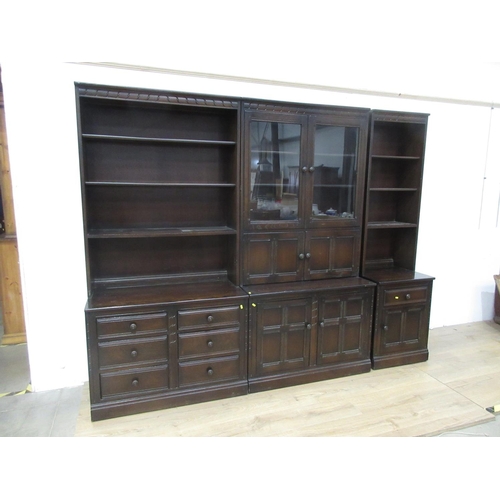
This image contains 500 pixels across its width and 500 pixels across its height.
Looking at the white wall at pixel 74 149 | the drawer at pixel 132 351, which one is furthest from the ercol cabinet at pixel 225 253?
the white wall at pixel 74 149

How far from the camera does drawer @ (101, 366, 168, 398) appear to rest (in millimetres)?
2248

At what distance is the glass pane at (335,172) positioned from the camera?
2.73 m

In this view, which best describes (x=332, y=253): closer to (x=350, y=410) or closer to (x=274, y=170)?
(x=274, y=170)

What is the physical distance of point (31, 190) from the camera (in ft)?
7.73

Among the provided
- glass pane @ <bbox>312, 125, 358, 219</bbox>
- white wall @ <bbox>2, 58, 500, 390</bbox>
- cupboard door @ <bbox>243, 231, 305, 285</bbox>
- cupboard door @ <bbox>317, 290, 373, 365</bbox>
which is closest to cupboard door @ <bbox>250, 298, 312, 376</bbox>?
cupboard door @ <bbox>317, 290, 373, 365</bbox>

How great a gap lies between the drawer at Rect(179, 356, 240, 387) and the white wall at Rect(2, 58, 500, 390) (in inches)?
33.3

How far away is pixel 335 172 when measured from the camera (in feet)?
9.25

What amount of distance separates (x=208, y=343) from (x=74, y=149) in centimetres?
160

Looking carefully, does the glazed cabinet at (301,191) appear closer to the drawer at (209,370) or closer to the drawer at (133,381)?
the drawer at (209,370)

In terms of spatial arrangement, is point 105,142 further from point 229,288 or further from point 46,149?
point 229,288

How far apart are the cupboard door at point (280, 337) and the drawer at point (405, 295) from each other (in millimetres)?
713

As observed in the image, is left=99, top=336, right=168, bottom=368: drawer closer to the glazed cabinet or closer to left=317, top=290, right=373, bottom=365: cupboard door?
the glazed cabinet
